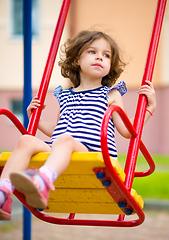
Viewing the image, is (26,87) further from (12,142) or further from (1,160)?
(12,142)

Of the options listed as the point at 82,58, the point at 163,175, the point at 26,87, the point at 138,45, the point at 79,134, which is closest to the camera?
the point at 79,134

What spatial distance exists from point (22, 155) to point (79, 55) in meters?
0.64

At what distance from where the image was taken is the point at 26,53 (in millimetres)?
1882

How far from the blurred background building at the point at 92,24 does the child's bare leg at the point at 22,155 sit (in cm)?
686

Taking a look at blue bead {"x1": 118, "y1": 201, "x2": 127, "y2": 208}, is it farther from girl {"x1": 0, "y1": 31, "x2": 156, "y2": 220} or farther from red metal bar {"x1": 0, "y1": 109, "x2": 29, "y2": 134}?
red metal bar {"x1": 0, "y1": 109, "x2": 29, "y2": 134}

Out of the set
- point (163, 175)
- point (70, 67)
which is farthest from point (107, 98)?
point (163, 175)

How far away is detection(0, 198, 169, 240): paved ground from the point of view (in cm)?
310

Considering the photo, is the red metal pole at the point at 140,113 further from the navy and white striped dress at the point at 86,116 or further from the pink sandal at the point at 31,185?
the pink sandal at the point at 31,185

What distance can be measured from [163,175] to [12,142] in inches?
187

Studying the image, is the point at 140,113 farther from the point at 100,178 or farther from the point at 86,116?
the point at 100,178

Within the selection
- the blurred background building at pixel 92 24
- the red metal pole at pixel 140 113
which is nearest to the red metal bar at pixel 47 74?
the red metal pole at pixel 140 113

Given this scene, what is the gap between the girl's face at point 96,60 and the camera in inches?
60.8

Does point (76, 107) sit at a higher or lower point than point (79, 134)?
higher

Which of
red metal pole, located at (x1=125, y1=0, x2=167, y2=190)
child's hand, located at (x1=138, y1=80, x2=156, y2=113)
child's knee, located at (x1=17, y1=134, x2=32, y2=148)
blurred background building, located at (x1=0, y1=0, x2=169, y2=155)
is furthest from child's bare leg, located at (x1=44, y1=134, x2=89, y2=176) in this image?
blurred background building, located at (x1=0, y1=0, x2=169, y2=155)
